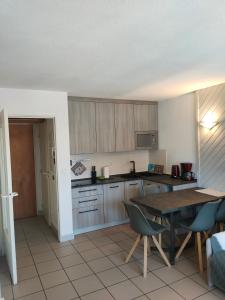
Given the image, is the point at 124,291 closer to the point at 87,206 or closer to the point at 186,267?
the point at 186,267

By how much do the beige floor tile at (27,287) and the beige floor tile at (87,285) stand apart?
413 millimetres

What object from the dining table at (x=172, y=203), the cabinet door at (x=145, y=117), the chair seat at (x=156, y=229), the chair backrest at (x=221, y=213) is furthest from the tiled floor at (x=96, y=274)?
the cabinet door at (x=145, y=117)

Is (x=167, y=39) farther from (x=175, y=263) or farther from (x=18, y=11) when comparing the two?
(x=175, y=263)

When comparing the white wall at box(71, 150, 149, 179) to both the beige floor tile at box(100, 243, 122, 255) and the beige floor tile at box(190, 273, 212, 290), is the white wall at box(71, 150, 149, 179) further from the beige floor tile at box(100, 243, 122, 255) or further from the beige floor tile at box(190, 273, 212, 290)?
the beige floor tile at box(190, 273, 212, 290)

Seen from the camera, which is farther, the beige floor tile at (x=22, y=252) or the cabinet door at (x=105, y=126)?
the cabinet door at (x=105, y=126)

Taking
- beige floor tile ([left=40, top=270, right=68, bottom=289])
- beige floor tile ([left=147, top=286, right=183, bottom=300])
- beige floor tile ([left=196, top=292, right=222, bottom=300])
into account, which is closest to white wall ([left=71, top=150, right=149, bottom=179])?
beige floor tile ([left=40, top=270, right=68, bottom=289])

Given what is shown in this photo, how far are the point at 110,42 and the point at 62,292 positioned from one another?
2494 mm

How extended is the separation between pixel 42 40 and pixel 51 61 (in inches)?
17.9

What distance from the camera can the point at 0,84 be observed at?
2.99 meters

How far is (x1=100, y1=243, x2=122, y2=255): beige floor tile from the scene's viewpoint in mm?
3279

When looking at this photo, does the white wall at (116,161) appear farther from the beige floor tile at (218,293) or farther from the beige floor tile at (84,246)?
the beige floor tile at (218,293)

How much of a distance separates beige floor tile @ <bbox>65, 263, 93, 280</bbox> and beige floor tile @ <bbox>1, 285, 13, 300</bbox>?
63 cm

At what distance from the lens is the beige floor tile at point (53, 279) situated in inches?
102

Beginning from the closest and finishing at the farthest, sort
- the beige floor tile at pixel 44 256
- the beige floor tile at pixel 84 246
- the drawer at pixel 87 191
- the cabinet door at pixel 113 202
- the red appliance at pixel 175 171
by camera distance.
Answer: the beige floor tile at pixel 44 256
the beige floor tile at pixel 84 246
the drawer at pixel 87 191
the cabinet door at pixel 113 202
the red appliance at pixel 175 171
